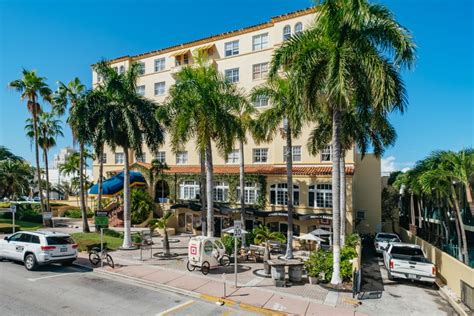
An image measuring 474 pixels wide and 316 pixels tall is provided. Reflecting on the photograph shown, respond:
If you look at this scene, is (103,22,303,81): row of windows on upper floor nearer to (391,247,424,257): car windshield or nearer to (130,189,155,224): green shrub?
(130,189,155,224): green shrub

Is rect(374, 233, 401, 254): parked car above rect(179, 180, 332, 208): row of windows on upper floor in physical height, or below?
below

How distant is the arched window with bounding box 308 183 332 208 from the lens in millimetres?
27297

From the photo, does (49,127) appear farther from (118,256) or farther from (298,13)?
(298,13)

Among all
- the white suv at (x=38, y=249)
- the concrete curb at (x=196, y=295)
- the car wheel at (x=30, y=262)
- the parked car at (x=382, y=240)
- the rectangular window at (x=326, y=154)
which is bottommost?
the parked car at (x=382, y=240)

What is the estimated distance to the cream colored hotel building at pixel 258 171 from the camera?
28.1 meters

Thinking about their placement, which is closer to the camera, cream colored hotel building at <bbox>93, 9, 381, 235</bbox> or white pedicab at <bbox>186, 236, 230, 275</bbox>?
white pedicab at <bbox>186, 236, 230, 275</bbox>

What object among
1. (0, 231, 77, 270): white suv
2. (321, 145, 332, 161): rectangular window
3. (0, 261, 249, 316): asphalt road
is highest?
(321, 145, 332, 161): rectangular window

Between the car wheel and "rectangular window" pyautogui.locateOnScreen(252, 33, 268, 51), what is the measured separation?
27.8m

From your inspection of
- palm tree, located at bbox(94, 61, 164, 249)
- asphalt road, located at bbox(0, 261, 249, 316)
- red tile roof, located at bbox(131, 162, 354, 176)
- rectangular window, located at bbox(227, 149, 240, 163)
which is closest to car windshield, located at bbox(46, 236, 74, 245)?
asphalt road, located at bbox(0, 261, 249, 316)

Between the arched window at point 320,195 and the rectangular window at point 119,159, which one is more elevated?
the rectangular window at point 119,159

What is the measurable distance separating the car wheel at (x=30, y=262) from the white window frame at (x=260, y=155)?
21.9 m

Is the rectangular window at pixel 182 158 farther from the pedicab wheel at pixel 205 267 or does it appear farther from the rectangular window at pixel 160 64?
the pedicab wheel at pixel 205 267

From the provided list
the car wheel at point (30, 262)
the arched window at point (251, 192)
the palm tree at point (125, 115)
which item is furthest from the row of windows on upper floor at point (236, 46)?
the car wheel at point (30, 262)

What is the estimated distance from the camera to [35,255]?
16188 millimetres
